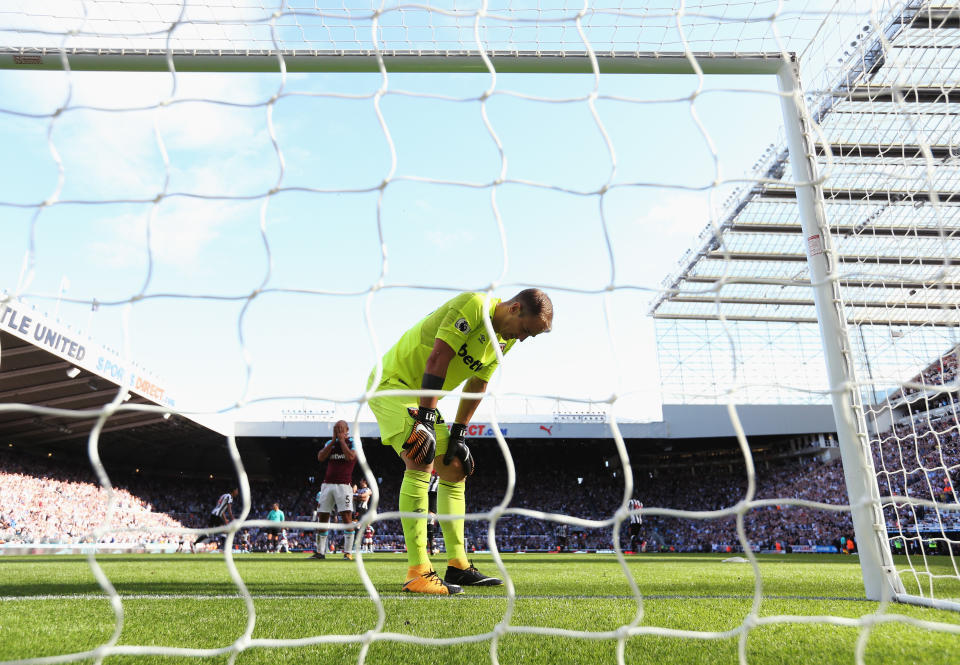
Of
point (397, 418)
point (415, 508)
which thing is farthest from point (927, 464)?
point (397, 418)

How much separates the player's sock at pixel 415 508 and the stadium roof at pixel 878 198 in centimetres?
151

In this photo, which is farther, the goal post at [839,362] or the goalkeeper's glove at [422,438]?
the goalkeeper's glove at [422,438]

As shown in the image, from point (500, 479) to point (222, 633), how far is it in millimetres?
28444

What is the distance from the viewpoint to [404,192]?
2121mm

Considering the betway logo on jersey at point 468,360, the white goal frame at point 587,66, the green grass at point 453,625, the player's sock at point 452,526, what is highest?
the white goal frame at point 587,66

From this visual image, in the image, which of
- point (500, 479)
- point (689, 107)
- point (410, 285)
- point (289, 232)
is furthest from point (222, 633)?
point (500, 479)

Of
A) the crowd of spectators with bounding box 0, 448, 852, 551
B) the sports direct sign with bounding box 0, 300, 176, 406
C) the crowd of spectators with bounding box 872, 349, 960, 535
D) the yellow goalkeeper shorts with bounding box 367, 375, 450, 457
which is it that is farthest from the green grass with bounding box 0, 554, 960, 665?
the crowd of spectators with bounding box 0, 448, 852, 551

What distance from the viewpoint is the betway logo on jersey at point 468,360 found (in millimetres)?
2865

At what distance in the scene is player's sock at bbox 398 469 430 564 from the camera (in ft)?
9.18

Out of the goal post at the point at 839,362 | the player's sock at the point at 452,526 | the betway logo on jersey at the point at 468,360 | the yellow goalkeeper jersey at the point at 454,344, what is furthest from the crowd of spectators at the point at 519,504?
the goal post at the point at 839,362

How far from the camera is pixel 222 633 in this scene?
1.82 meters

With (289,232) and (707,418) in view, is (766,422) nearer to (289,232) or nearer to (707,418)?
(707,418)

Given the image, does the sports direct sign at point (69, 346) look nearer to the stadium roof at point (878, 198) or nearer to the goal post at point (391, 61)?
the goal post at point (391, 61)

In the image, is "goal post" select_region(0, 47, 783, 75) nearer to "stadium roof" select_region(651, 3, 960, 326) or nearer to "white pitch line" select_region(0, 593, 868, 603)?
"stadium roof" select_region(651, 3, 960, 326)
